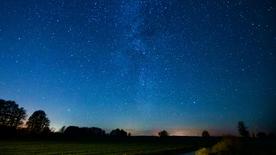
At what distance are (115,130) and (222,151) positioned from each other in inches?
5551

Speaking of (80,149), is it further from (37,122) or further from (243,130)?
(243,130)

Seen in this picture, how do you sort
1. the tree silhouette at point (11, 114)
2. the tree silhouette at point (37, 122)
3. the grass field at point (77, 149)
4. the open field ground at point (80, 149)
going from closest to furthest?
the grass field at point (77, 149) < the open field ground at point (80, 149) < the tree silhouette at point (11, 114) < the tree silhouette at point (37, 122)

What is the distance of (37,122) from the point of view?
124812 mm

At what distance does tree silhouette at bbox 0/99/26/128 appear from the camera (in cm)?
11281

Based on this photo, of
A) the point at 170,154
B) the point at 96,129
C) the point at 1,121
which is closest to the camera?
the point at 170,154

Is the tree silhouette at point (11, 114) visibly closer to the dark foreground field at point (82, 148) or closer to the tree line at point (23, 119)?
the tree line at point (23, 119)

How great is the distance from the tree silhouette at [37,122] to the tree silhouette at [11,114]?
4.00 m

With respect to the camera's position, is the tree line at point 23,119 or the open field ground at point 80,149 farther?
the tree line at point 23,119

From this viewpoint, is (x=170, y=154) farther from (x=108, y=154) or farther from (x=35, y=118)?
(x=35, y=118)

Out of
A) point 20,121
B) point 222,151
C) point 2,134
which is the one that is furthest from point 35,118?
point 222,151

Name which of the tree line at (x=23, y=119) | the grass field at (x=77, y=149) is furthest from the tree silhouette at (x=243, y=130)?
the grass field at (x=77, y=149)

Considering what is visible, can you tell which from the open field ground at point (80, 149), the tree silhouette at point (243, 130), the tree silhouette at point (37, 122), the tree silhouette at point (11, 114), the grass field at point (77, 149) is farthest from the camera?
the tree silhouette at point (243, 130)

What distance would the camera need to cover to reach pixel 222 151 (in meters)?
36.9

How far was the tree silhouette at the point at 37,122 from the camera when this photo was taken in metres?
123
